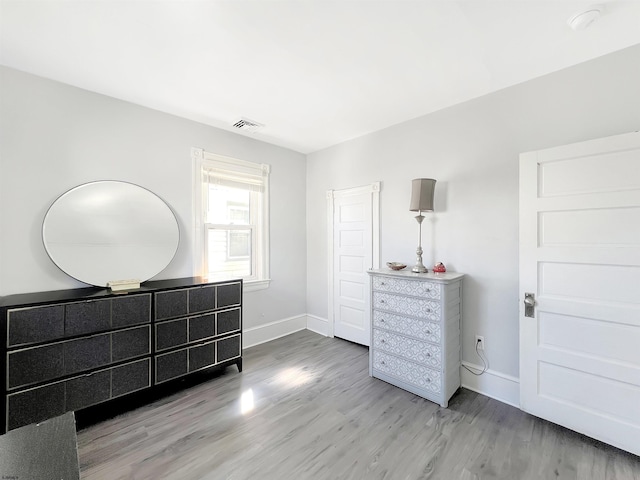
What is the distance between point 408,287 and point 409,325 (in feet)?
1.15

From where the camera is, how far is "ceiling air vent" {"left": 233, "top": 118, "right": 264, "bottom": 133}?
302 cm

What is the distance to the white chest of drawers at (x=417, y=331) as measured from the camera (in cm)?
234

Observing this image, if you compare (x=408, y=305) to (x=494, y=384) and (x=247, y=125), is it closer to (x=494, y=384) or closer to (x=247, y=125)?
(x=494, y=384)

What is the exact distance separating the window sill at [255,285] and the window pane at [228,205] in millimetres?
779

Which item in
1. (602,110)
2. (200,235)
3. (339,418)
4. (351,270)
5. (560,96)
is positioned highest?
(560,96)

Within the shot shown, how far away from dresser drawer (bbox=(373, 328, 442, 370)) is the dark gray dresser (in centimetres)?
153

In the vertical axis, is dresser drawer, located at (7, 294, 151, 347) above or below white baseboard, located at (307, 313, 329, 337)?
above

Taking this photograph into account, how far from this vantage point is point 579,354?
195 cm

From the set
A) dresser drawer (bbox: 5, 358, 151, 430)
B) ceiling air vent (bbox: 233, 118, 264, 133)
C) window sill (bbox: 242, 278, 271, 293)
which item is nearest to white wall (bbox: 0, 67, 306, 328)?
window sill (bbox: 242, 278, 271, 293)

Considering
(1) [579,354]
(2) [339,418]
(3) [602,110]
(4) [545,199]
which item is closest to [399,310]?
(2) [339,418]

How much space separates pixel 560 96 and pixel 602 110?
0.97 ft

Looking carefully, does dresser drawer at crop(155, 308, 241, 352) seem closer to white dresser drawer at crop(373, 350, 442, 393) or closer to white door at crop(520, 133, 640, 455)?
white dresser drawer at crop(373, 350, 442, 393)

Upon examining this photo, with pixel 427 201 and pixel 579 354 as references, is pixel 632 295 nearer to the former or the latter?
pixel 579 354

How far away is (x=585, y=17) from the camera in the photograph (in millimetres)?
1602
